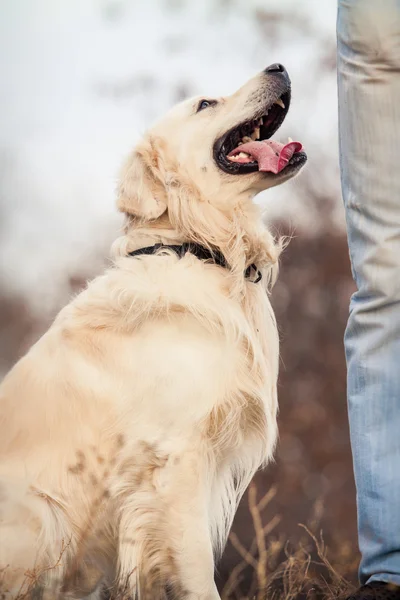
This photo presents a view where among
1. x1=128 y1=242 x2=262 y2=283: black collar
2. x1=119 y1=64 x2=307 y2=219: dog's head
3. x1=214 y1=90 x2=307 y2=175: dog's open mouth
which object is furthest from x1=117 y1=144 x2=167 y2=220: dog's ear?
x1=214 y1=90 x2=307 y2=175: dog's open mouth

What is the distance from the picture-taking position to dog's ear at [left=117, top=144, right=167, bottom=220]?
3818mm

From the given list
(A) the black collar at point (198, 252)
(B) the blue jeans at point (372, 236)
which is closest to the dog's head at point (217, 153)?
(A) the black collar at point (198, 252)

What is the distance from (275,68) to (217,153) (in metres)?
0.55

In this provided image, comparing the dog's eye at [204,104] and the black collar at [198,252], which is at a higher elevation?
the dog's eye at [204,104]

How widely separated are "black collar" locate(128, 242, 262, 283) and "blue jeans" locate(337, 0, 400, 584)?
1.34m

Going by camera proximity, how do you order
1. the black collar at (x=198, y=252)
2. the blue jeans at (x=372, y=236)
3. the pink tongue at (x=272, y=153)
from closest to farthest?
1. the blue jeans at (x=372, y=236)
2. the black collar at (x=198, y=252)
3. the pink tongue at (x=272, y=153)

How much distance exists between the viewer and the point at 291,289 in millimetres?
17484

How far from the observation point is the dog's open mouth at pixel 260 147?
387 cm

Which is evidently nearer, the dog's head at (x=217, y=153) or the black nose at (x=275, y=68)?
the dog's head at (x=217, y=153)

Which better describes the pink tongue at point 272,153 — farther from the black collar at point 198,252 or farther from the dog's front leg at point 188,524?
the dog's front leg at point 188,524

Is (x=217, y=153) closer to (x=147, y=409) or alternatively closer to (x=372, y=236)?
(x=147, y=409)

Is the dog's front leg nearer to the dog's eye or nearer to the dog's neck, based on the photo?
the dog's neck

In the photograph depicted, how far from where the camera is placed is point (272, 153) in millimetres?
3916

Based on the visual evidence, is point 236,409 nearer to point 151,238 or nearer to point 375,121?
point 151,238
